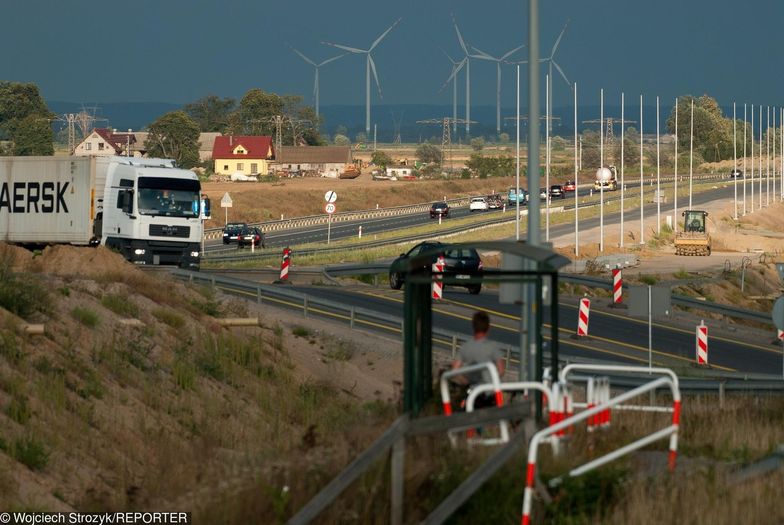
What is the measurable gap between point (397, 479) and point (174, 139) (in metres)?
168

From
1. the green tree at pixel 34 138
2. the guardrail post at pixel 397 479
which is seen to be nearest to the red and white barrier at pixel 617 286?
the guardrail post at pixel 397 479

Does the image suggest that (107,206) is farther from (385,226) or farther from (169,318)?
(385,226)

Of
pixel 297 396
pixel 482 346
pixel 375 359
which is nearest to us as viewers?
pixel 482 346

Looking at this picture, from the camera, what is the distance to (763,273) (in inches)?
2704

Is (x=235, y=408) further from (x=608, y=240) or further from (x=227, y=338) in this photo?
(x=608, y=240)

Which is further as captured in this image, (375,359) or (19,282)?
(375,359)

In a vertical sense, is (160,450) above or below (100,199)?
below

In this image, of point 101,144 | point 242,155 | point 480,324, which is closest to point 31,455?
point 480,324

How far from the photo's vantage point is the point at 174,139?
17575cm

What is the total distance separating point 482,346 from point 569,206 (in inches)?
4147

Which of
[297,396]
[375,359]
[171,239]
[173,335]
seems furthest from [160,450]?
[171,239]

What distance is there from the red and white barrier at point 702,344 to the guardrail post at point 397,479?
2542 centimetres

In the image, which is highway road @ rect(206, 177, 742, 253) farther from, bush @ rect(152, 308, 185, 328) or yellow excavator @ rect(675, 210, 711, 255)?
bush @ rect(152, 308, 185, 328)

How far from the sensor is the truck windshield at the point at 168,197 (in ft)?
139
